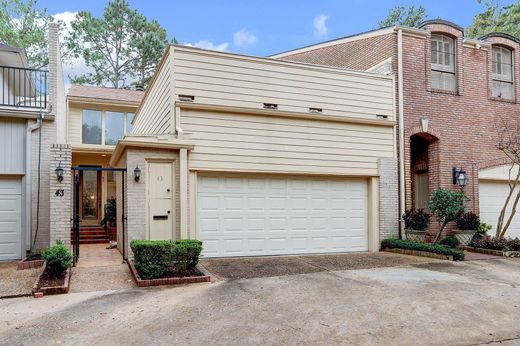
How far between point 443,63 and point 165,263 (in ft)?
33.7

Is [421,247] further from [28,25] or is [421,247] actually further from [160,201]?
[28,25]

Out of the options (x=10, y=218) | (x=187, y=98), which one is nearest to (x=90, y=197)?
(x=10, y=218)

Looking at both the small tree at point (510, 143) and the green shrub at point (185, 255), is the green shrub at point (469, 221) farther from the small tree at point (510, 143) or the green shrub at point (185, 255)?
the green shrub at point (185, 255)

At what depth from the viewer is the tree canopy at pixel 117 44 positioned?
1048 inches

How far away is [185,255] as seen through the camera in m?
7.02

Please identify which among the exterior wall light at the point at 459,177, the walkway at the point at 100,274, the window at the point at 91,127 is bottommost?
the walkway at the point at 100,274

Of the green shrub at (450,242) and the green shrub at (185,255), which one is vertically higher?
the green shrub at (185,255)

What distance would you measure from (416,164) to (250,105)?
6.23 m

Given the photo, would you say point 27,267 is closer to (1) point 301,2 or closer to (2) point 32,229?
(2) point 32,229

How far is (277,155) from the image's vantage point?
31.8ft

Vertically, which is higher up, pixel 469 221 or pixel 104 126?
pixel 104 126

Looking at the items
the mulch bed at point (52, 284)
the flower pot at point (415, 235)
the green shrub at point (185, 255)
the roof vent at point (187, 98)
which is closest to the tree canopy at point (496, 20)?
the flower pot at point (415, 235)

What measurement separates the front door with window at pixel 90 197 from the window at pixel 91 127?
58.7 inches

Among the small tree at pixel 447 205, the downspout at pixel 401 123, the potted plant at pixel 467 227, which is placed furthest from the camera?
the potted plant at pixel 467 227
